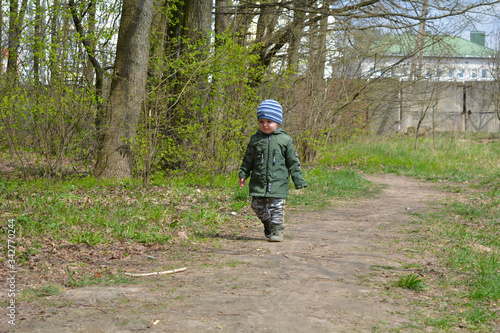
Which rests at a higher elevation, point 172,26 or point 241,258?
point 172,26

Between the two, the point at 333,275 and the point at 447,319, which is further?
the point at 333,275

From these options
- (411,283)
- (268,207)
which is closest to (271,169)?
(268,207)

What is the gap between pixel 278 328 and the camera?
3.13 meters

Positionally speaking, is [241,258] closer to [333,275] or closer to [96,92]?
[333,275]

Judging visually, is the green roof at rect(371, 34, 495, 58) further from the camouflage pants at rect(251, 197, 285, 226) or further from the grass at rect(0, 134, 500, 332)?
the camouflage pants at rect(251, 197, 285, 226)

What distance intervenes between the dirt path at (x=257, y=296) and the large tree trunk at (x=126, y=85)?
15.5 feet

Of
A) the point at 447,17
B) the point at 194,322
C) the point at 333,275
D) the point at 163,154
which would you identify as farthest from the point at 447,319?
the point at 447,17

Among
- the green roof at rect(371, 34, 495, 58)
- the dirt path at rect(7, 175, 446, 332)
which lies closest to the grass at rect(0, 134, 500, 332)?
the dirt path at rect(7, 175, 446, 332)

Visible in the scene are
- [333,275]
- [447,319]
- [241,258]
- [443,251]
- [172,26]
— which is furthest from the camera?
[172,26]

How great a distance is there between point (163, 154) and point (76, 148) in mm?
1584

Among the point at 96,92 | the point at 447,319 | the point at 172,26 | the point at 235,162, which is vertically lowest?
the point at 447,319

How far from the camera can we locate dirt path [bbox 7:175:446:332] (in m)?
3.18

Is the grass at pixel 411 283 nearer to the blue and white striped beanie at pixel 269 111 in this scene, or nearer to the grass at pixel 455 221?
the grass at pixel 455 221

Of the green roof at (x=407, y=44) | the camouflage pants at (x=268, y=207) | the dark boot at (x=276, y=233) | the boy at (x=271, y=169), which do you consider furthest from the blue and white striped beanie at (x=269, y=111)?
the green roof at (x=407, y=44)
